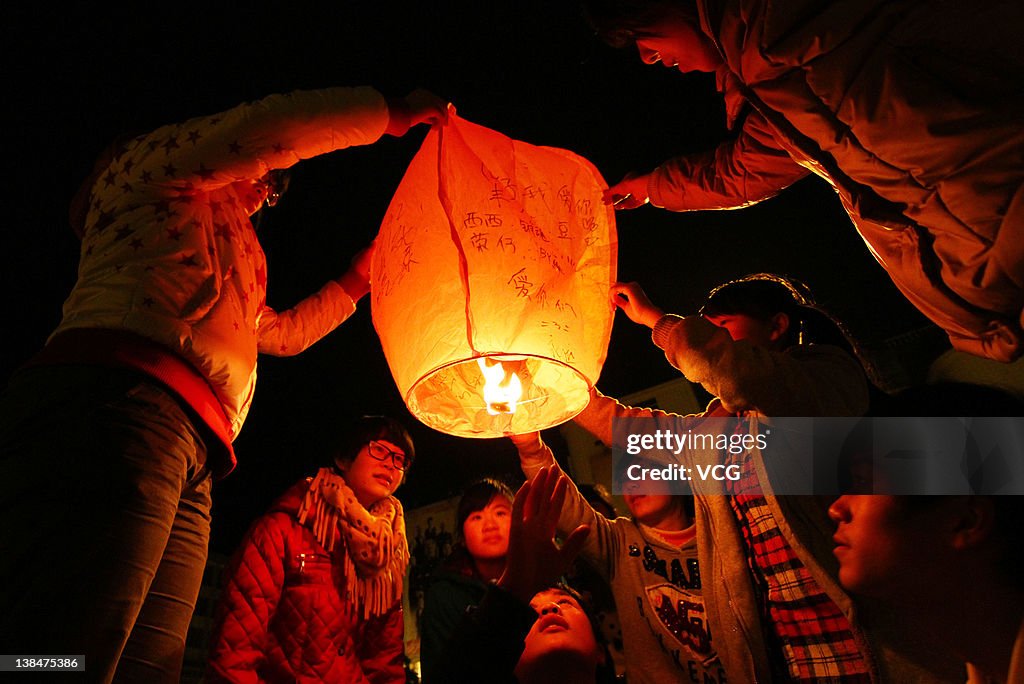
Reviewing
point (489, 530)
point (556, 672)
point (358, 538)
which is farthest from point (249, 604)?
point (556, 672)

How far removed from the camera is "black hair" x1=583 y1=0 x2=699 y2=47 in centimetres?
179

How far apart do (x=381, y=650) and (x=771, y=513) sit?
2.01 metres

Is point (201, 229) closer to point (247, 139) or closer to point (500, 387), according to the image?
point (247, 139)

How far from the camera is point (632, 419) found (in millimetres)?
2871

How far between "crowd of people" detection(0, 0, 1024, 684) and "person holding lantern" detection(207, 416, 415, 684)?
0.05ft

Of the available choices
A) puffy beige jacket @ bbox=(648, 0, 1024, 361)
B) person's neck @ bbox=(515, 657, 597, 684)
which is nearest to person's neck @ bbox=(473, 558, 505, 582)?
person's neck @ bbox=(515, 657, 597, 684)

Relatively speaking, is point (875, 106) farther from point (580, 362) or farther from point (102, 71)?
point (102, 71)

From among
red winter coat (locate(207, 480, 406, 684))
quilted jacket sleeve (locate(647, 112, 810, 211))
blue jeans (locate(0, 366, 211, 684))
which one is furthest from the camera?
red winter coat (locate(207, 480, 406, 684))

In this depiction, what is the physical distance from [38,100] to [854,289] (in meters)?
5.40

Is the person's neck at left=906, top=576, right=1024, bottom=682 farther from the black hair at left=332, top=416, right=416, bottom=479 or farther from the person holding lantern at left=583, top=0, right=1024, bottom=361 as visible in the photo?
the black hair at left=332, top=416, right=416, bottom=479

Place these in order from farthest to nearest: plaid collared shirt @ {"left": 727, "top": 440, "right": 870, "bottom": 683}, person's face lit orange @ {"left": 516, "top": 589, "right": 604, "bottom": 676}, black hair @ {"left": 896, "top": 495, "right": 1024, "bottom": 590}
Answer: person's face lit orange @ {"left": 516, "top": 589, "right": 604, "bottom": 676}, plaid collared shirt @ {"left": 727, "top": 440, "right": 870, "bottom": 683}, black hair @ {"left": 896, "top": 495, "right": 1024, "bottom": 590}

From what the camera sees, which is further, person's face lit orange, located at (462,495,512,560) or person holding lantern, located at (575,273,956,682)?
person's face lit orange, located at (462,495,512,560)

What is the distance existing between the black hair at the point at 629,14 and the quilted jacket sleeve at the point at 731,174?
409 millimetres

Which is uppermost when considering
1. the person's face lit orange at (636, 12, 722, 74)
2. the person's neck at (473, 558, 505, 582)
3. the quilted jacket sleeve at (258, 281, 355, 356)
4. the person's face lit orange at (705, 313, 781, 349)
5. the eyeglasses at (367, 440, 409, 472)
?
the person's face lit orange at (636, 12, 722, 74)
